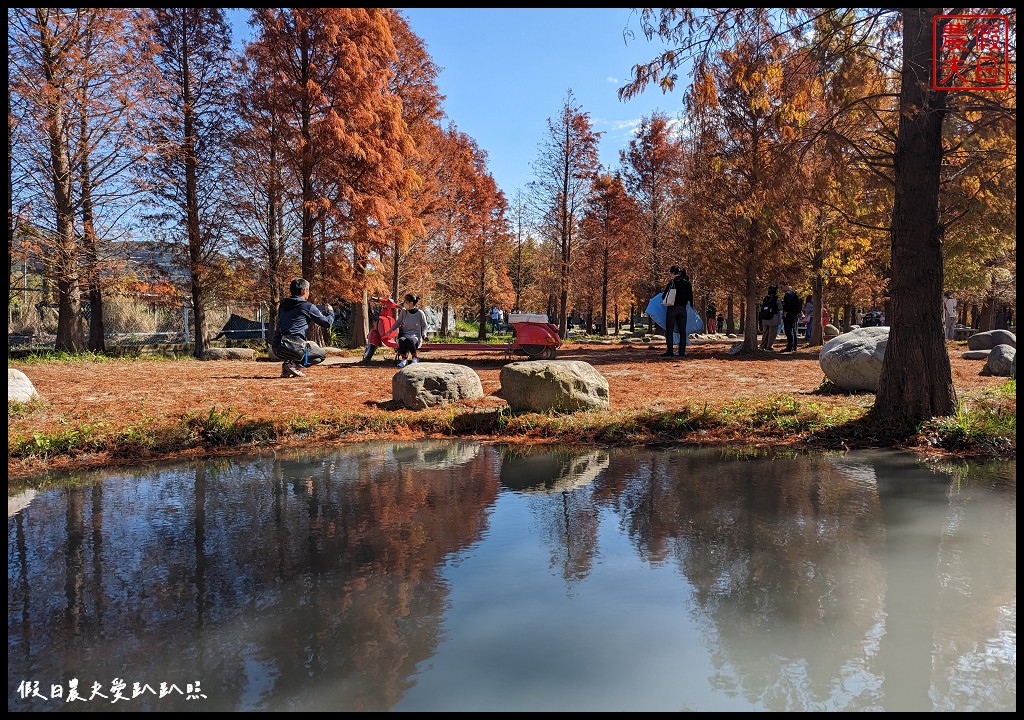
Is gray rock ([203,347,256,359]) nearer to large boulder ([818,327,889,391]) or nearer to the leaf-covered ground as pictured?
the leaf-covered ground

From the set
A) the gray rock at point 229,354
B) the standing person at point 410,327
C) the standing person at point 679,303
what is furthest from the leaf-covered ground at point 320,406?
the gray rock at point 229,354

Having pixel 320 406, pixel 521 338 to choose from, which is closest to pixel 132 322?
pixel 521 338

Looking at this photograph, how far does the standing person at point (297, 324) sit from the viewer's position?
34.8 feet

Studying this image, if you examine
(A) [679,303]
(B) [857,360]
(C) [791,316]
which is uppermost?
(A) [679,303]

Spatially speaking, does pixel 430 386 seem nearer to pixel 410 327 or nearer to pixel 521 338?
pixel 410 327

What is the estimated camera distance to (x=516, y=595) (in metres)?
3.11

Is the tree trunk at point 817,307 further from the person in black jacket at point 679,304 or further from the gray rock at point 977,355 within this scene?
the person in black jacket at point 679,304

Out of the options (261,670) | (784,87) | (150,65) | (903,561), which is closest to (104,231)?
(150,65)

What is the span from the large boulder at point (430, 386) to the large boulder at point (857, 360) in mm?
5451

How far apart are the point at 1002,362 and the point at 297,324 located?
12.2 m

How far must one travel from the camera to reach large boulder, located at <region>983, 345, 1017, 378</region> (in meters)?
10.8

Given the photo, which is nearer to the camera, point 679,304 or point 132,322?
point 679,304

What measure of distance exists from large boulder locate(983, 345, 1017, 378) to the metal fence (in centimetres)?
1963

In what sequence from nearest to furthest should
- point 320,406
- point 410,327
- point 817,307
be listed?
point 320,406 → point 410,327 → point 817,307
